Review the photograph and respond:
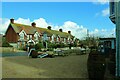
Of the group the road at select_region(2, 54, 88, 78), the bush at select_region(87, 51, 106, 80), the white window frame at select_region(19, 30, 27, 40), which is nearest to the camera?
the bush at select_region(87, 51, 106, 80)

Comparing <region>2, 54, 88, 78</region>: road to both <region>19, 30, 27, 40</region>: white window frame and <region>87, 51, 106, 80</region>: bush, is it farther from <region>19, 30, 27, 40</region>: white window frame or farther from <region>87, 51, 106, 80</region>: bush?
<region>19, 30, 27, 40</region>: white window frame

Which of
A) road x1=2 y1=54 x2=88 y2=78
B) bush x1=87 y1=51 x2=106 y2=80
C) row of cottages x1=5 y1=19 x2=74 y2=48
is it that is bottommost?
road x1=2 y1=54 x2=88 y2=78

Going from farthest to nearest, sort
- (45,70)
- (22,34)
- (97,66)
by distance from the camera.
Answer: (22,34) < (45,70) < (97,66)

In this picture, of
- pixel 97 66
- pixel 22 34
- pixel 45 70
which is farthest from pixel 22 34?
pixel 97 66

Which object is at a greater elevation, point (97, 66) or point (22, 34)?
point (22, 34)

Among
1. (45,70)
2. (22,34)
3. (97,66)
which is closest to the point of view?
(97,66)

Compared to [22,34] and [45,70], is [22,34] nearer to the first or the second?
[22,34]

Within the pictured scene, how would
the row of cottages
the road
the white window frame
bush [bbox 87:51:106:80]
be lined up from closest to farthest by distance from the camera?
bush [bbox 87:51:106:80]
the road
the row of cottages
the white window frame

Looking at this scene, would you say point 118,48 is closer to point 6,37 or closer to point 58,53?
point 58,53

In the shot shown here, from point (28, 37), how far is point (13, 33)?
6030mm

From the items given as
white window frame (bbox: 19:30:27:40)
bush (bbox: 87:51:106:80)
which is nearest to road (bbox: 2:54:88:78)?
bush (bbox: 87:51:106:80)

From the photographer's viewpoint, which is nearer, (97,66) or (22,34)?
(97,66)

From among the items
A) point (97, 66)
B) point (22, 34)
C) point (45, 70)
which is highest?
point (22, 34)

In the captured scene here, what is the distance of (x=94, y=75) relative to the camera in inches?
494
